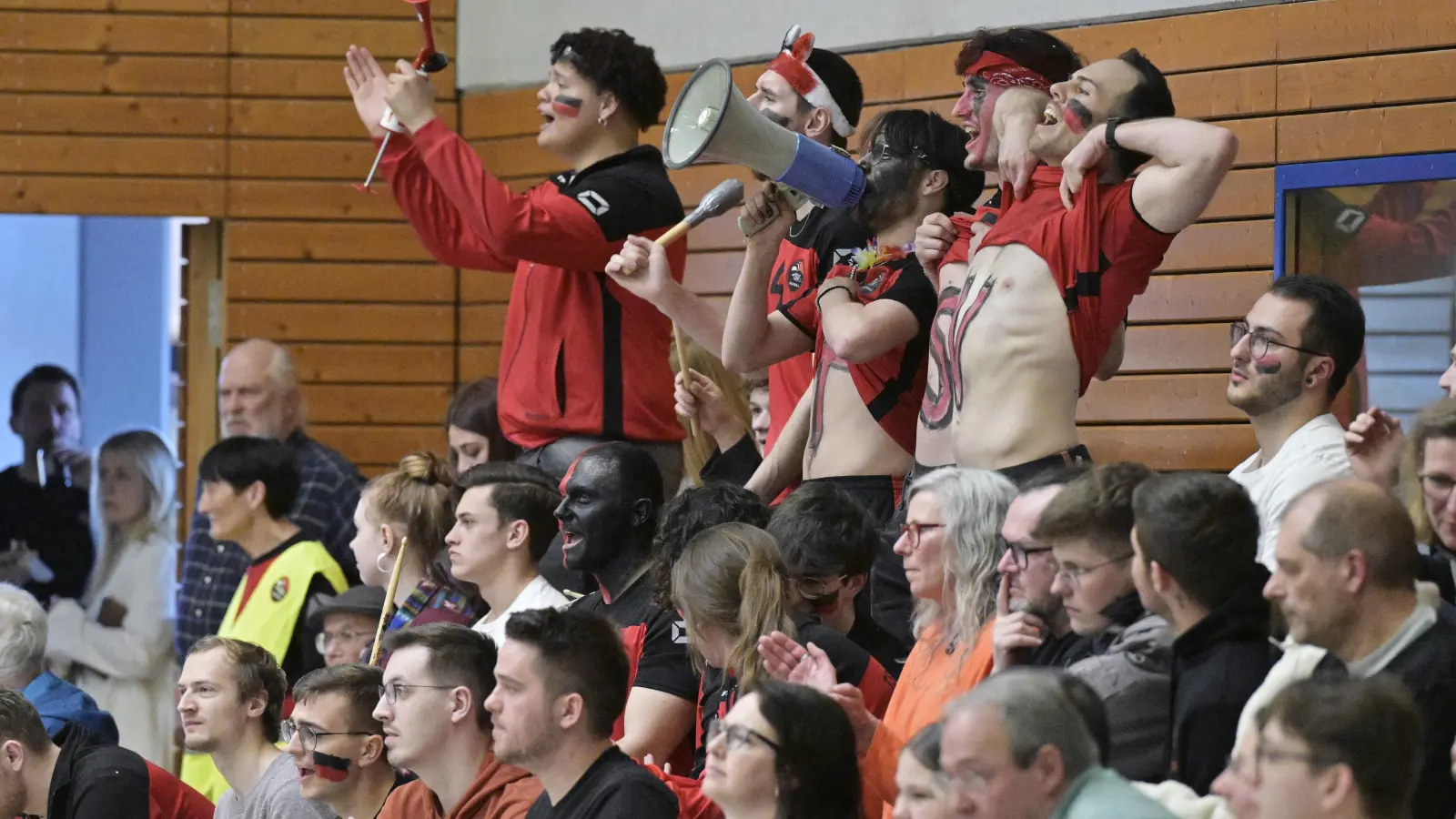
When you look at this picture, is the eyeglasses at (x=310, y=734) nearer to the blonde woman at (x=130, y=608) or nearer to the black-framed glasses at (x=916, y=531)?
the black-framed glasses at (x=916, y=531)

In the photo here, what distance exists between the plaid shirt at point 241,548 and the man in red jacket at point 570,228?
925mm

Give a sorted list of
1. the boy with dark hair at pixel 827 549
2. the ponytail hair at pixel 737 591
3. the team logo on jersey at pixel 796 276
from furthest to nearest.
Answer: the team logo on jersey at pixel 796 276
the boy with dark hair at pixel 827 549
the ponytail hair at pixel 737 591

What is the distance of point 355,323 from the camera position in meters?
8.40

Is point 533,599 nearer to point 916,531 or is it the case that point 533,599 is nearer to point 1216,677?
point 916,531

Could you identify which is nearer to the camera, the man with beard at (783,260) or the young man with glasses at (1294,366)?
the young man with glasses at (1294,366)

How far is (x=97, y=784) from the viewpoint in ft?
14.5

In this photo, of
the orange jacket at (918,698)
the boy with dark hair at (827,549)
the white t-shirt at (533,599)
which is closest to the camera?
the orange jacket at (918,698)

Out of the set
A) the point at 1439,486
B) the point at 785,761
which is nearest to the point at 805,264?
the point at 1439,486

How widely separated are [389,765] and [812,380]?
1.42 metres

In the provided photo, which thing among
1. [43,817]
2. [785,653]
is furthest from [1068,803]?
[43,817]

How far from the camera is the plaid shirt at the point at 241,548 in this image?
6281 mm

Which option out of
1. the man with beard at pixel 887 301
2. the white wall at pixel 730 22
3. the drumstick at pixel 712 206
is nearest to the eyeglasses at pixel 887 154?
the man with beard at pixel 887 301

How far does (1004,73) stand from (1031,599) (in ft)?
5.24

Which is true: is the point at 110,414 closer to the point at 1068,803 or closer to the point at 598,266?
the point at 598,266
